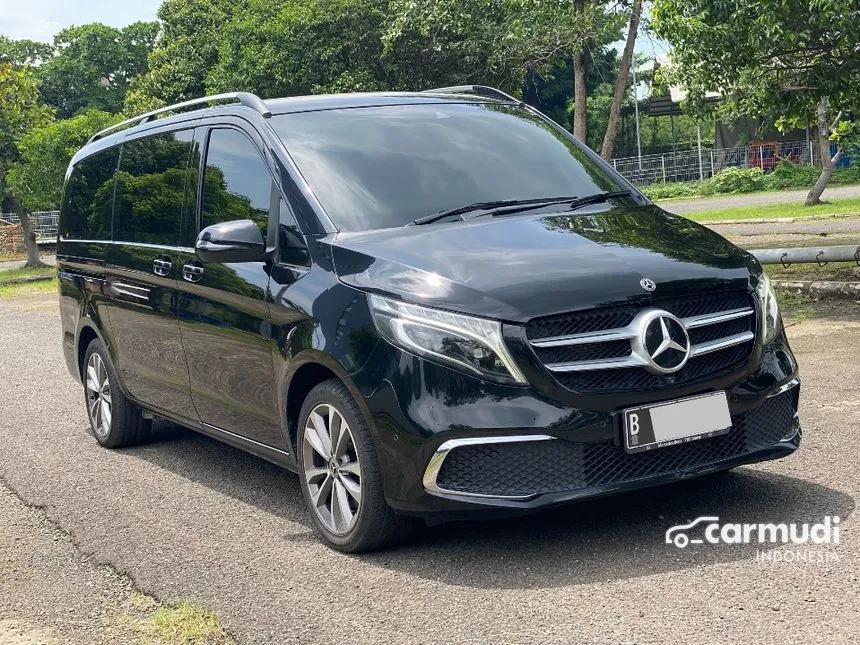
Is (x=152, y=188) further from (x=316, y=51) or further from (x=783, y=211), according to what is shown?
(x=316, y=51)

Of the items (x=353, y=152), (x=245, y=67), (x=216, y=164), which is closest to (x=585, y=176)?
(x=353, y=152)

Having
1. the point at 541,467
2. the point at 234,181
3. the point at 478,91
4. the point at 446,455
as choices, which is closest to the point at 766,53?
the point at 478,91

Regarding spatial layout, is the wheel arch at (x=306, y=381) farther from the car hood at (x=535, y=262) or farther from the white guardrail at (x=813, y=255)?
the white guardrail at (x=813, y=255)

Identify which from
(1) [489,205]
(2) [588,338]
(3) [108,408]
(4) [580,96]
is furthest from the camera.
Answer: (4) [580,96]

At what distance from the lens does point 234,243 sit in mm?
5281

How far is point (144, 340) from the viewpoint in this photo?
6715 mm

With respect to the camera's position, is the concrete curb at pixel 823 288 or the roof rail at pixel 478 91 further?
the concrete curb at pixel 823 288

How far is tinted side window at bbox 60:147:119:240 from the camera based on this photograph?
751 cm

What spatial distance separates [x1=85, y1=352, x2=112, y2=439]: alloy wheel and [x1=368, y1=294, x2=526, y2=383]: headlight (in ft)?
11.6

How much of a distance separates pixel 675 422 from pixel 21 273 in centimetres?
2943

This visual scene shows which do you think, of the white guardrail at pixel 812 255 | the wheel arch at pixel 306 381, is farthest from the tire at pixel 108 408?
the white guardrail at pixel 812 255

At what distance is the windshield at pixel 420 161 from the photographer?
17.6ft

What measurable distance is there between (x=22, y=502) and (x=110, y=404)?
1.22 m

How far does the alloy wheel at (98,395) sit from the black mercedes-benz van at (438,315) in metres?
1.05
